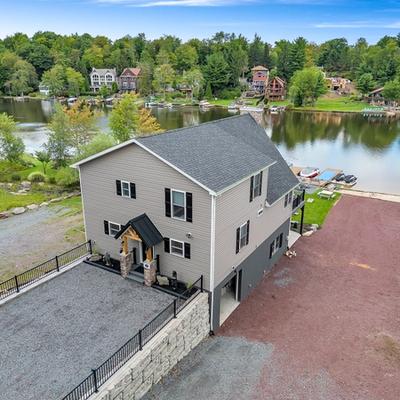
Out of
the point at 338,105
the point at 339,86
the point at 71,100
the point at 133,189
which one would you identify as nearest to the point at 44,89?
the point at 71,100

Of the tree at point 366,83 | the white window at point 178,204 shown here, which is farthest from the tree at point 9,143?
the tree at point 366,83

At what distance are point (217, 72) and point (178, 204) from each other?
359 ft

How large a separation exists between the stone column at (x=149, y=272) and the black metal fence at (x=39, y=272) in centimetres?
409

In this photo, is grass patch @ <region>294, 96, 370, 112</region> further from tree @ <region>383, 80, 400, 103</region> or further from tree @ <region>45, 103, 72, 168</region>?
tree @ <region>45, 103, 72, 168</region>

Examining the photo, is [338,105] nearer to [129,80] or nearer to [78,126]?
[129,80]

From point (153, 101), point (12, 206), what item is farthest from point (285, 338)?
point (153, 101)

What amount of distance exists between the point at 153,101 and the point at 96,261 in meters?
105

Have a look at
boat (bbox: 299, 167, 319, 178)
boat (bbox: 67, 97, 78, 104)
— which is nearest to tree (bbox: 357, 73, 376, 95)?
boat (bbox: 299, 167, 319, 178)

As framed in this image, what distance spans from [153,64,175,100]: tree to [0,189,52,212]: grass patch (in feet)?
314

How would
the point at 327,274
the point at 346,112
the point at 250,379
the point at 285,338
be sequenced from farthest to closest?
the point at 346,112 < the point at 327,274 < the point at 285,338 < the point at 250,379

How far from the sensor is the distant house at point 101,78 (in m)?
133

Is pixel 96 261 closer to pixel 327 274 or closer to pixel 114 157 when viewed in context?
pixel 114 157

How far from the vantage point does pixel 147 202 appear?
16047mm

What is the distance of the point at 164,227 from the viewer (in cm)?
1593
